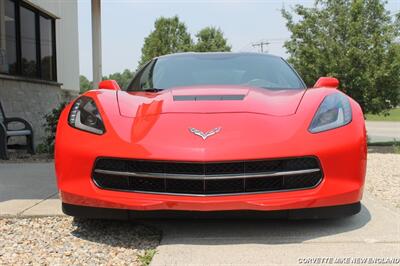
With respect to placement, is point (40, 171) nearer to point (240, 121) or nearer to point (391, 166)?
point (240, 121)

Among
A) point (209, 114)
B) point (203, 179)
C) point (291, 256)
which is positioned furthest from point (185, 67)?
point (291, 256)

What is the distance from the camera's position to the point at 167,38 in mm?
37844

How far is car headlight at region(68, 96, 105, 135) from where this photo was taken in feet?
10.3

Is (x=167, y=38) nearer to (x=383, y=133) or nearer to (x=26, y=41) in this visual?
(x=383, y=133)

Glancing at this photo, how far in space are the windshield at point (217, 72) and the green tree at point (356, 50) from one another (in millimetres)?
7535

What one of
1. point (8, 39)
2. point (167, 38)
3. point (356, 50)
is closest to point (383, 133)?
point (356, 50)

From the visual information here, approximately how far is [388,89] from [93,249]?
10350 mm

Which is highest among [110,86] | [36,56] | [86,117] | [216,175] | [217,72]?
[36,56]

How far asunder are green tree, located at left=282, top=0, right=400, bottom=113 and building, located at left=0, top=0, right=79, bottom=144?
6349mm

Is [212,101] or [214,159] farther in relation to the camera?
[212,101]

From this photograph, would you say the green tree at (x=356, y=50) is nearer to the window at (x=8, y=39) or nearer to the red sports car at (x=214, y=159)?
the window at (x=8, y=39)

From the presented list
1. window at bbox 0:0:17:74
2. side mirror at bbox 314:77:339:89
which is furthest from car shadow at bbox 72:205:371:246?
window at bbox 0:0:17:74

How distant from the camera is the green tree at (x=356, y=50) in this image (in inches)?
455

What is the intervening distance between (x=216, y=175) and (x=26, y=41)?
31.6ft
